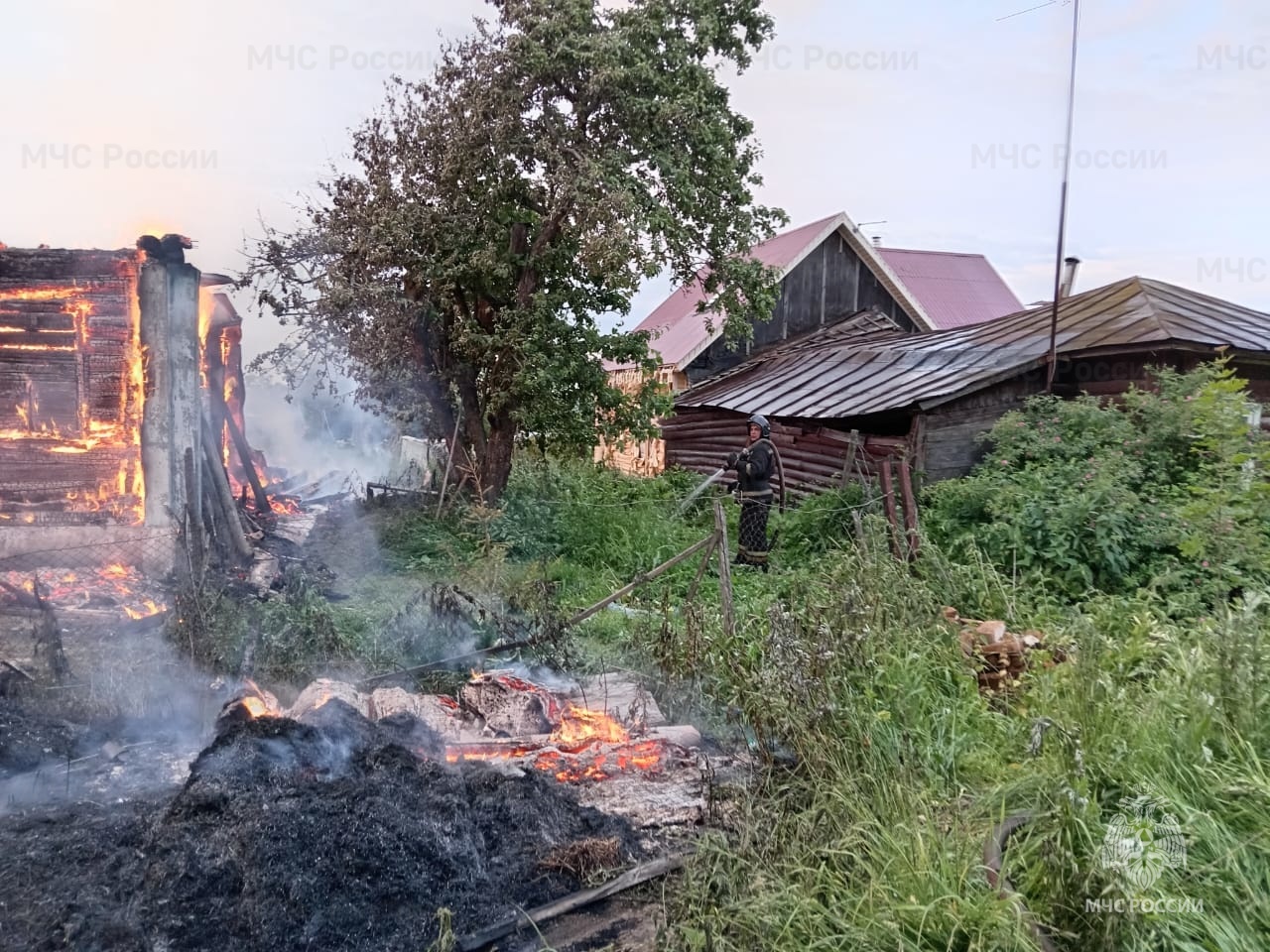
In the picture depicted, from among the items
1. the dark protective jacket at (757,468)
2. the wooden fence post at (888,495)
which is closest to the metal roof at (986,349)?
the dark protective jacket at (757,468)

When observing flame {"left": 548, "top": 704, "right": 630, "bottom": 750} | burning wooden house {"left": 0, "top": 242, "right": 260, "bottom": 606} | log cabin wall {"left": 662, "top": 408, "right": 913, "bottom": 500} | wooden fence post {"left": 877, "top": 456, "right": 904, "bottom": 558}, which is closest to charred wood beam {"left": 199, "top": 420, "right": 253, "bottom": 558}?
burning wooden house {"left": 0, "top": 242, "right": 260, "bottom": 606}

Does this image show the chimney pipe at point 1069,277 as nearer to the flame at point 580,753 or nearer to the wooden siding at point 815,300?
the wooden siding at point 815,300

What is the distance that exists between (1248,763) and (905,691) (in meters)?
1.55

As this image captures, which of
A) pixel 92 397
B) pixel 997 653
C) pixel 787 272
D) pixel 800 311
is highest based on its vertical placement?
pixel 787 272

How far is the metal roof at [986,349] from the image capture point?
10.0 m

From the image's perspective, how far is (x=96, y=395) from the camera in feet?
27.0

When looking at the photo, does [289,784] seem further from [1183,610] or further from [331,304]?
[331,304]

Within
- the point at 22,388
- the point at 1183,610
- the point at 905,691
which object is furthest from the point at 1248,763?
the point at 22,388

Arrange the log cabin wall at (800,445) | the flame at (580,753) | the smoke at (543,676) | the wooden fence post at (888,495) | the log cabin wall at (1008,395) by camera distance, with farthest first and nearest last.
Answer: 1. the log cabin wall at (800,445)
2. the log cabin wall at (1008,395)
3. the wooden fence post at (888,495)
4. the smoke at (543,676)
5. the flame at (580,753)

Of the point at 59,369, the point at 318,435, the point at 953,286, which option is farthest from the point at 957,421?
the point at 318,435

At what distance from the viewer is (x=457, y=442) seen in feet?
41.0

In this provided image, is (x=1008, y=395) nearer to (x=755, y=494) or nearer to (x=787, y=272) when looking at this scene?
(x=755, y=494)

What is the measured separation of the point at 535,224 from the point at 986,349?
6851mm

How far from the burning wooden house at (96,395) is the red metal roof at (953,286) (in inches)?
722
